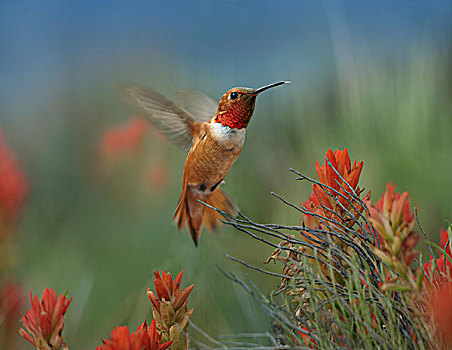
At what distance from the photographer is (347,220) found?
215mm

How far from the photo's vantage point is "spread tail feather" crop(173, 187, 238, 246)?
1.18 ft

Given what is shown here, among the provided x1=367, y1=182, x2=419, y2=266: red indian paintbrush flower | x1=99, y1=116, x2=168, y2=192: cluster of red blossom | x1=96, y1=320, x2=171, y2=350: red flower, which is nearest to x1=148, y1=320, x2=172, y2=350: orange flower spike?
x1=96, y1=320, x2=171, y2=350: red flower

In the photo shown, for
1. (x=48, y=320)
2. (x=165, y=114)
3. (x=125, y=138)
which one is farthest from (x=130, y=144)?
(x=48, y=320)

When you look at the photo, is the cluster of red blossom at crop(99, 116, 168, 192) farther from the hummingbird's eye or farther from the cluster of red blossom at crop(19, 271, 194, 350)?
the cluster of red blossom at crop(19, 271, 194, 350)

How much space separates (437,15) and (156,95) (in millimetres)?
732

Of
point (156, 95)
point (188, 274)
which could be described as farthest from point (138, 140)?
point (156, 95)

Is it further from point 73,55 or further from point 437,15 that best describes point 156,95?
point 73,55

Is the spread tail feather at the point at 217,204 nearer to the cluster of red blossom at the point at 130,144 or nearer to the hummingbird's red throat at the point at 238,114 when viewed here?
the hummingbird's red throat at the point at 238,114

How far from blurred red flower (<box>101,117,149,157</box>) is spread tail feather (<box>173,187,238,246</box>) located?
0.46m

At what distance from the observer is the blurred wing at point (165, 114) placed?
0.36 meters

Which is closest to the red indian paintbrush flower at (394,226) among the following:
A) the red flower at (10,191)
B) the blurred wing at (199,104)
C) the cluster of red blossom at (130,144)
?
the blurred wing at (199,104)

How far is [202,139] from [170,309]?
166 millimetres

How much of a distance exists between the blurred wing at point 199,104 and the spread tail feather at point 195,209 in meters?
0.11

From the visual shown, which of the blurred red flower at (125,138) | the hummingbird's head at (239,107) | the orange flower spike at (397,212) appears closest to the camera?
the orange flower spike at (397,212)
